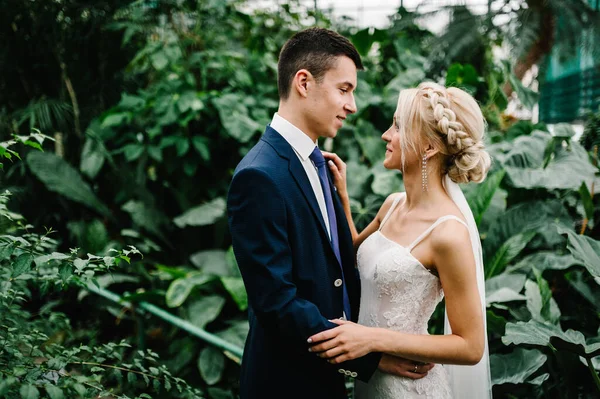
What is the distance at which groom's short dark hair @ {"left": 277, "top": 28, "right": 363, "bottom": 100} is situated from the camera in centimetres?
175

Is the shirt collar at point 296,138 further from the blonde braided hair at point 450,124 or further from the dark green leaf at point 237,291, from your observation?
the dark green leaf at point 237,291

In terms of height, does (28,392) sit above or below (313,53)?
below

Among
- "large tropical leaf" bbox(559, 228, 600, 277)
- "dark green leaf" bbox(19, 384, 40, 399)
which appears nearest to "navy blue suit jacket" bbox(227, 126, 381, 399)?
"dark green leaf" bbox(19, 384, 40, 399)

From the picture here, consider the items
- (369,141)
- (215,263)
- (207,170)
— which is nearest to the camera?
(215,263)

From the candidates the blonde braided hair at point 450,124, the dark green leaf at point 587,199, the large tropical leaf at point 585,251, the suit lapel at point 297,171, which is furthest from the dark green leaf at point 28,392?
the dark green leaf at point 587,199

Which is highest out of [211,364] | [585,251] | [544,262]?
[585,251]

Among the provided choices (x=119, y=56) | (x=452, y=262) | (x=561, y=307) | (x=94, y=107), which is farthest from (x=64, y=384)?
(x=119, y=56)

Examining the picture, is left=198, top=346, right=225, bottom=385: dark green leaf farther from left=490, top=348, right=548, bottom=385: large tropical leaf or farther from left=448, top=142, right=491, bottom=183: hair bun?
left=448, top=142, right=491, bottom=183: hair bun

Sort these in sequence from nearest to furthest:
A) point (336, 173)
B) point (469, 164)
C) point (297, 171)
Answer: point (297, 171) < point (469, 164) < point (336, 173)

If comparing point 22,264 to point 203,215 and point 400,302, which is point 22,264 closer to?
point 400,302

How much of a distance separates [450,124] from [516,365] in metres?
1.17

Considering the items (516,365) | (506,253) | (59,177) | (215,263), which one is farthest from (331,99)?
(59,177)

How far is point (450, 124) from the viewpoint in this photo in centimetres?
177

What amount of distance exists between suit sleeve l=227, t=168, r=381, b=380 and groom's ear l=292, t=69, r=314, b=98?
0.36m
